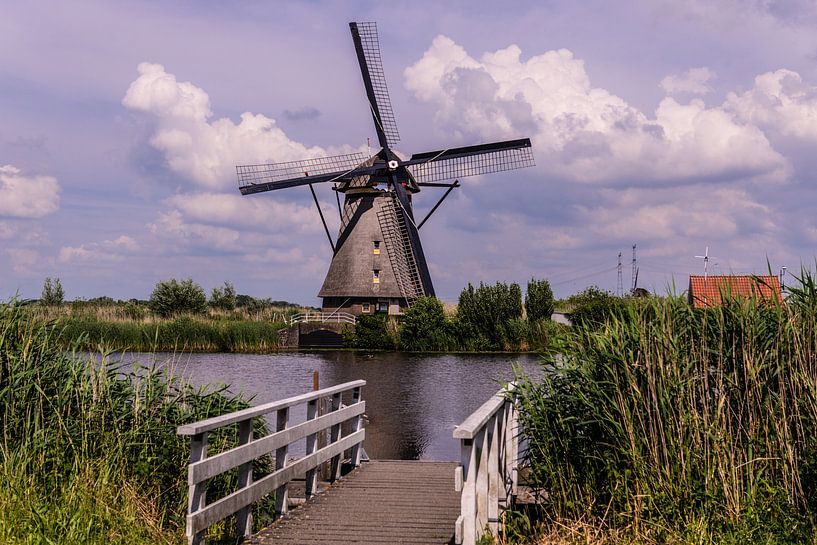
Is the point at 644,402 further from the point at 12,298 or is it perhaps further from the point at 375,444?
the point at 375,444


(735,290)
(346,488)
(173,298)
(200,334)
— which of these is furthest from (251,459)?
(173,298)

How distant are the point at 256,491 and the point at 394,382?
1983cm

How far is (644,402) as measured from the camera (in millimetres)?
7184

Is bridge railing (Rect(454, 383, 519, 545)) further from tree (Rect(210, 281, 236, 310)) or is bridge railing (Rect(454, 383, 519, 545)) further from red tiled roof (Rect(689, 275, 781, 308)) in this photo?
tree (Rect(210, 281, 236, 310))

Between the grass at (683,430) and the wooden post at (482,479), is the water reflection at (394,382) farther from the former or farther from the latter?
the grass at (683,430)

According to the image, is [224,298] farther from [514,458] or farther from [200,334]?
[514,458]

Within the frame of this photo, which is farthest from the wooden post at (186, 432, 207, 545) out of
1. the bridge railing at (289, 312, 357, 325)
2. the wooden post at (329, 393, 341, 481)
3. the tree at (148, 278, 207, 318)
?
the tree at (148, 278, 207, 318)

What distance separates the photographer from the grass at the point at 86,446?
673cm

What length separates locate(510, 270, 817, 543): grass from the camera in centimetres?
682

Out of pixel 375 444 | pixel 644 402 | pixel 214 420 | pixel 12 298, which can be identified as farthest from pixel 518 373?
pixel 375 444

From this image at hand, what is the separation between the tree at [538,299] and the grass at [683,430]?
119ft

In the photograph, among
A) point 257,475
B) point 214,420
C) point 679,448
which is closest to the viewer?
point 214,420

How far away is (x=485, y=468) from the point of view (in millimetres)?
6875

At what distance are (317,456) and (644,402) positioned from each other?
3.51 metres
